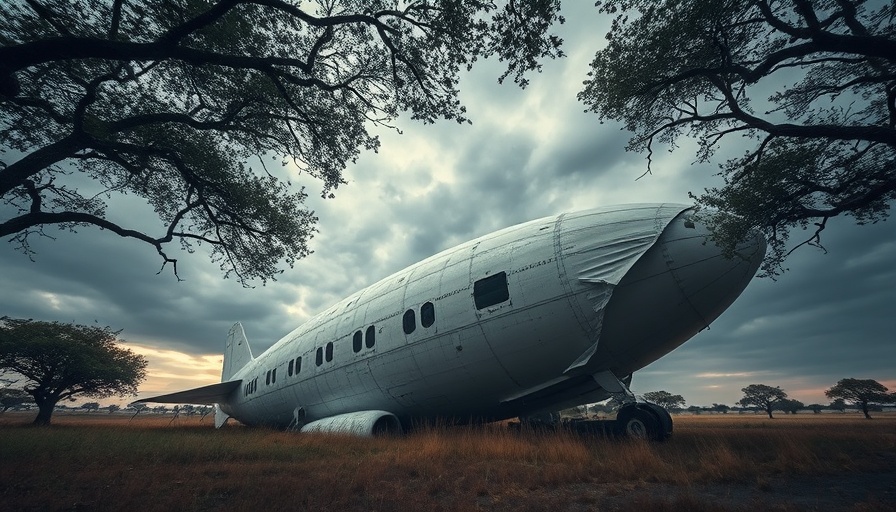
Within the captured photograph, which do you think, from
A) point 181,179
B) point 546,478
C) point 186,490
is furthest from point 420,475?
point 181,179

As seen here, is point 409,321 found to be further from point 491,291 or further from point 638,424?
point 638,424

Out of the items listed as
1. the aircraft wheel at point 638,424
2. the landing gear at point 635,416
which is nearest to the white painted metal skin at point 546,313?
the landing gear at point 635,416

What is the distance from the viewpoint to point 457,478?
6734 millimetres

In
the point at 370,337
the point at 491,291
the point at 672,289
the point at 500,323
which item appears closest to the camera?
the point at 672,289

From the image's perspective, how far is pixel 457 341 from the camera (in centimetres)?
1207

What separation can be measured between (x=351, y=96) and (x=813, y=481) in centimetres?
1563

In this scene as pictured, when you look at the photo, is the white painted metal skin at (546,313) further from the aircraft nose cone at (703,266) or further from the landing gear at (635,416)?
the landing gear at (635,416)

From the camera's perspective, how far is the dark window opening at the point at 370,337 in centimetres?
1498

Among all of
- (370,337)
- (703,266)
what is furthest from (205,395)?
(703,266)

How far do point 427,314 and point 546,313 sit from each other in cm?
445

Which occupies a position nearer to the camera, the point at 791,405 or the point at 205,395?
the point at 205,395

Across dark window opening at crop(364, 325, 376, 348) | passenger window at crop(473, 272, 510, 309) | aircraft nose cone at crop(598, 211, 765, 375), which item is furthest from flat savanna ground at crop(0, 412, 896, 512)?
dark window opening at crop(364, 325, 376, 348)

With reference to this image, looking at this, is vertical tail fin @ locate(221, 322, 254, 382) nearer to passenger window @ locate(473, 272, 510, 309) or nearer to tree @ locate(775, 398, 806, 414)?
passenger window @ locate(473, 272, 510, 309)

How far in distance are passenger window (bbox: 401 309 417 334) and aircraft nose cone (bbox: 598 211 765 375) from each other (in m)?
6.46
